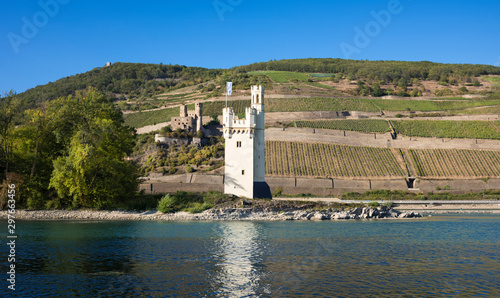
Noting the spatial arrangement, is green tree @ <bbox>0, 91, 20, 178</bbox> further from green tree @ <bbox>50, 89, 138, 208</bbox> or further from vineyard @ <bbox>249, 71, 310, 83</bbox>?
vineyard @ <bbox>249, 71, 310, 83</bbox>

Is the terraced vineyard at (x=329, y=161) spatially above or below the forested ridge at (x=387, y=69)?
below

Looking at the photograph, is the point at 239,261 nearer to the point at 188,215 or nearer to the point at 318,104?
the point at 188,215

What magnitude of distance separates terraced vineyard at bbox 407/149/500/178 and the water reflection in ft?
153

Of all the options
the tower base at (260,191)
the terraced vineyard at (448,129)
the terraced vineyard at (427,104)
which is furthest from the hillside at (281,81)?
the tower base at (260,191)

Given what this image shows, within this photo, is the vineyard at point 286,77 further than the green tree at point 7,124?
Yes

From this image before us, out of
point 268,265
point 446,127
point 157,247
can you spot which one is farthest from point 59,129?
point 446,127

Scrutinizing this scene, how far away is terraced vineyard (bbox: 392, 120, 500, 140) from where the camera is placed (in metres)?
83.7

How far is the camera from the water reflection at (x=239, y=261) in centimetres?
1795

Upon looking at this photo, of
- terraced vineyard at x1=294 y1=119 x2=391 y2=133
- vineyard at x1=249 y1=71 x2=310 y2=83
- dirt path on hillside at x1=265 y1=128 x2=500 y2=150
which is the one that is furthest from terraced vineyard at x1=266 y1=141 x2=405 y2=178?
vineyard at x1=249 y1=71 x2=310 y2=83

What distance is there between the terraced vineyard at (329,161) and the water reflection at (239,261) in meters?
36.3

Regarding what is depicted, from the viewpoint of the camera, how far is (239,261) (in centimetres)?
2264

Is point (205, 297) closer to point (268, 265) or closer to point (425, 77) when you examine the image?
point (268, 265)

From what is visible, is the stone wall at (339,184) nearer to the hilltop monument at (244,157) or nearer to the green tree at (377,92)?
the hilltop monument at (244,157)

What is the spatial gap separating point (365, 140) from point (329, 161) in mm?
11883
